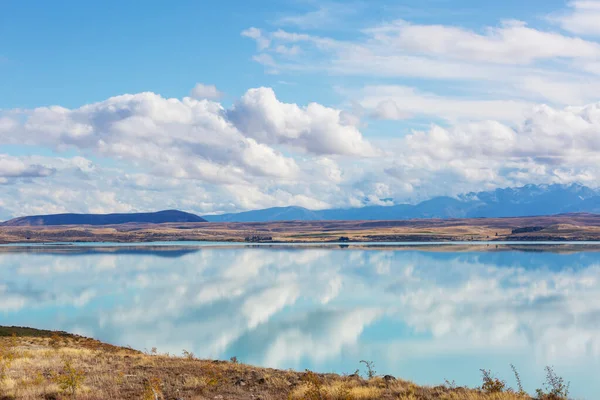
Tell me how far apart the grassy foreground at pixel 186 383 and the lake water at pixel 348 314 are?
27.7ft

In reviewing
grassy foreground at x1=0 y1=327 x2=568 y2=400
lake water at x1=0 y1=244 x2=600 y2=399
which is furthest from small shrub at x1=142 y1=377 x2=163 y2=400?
lake water at x1=0 y1=244 x2=600 y2=399

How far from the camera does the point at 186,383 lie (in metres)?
16.3

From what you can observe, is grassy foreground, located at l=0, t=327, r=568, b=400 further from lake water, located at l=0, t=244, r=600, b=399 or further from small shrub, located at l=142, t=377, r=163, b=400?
lake water, located at l=0, t=244, r=600, b=399

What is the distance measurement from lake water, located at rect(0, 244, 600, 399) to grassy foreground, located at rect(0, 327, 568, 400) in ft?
27.7

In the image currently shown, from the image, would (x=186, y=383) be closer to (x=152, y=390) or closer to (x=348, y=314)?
(x=152, y=390)

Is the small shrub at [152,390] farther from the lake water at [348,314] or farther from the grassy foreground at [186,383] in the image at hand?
the lake water at [348,314]

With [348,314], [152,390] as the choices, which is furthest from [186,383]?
[348,314]

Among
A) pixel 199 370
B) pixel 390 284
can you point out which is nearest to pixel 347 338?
pixel 199 370

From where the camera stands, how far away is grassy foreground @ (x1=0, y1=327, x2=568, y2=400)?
564 inches

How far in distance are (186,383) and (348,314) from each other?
91.1 feet

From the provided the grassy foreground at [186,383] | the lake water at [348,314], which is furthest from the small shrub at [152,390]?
the lake water at [348,314]

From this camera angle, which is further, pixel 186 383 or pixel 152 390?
pixel 186 383

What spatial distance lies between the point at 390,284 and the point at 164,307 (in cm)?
2524

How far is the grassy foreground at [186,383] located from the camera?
14.3m
